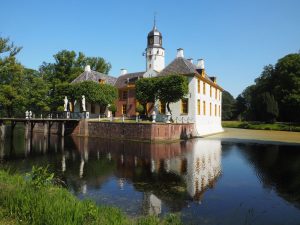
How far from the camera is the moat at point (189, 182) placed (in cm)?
859

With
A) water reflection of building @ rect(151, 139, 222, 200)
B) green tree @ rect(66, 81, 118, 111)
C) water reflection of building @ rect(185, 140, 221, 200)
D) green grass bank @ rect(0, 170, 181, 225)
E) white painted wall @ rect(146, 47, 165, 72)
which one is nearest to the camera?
green grass bank @ rect(0, 170, 181, 225)

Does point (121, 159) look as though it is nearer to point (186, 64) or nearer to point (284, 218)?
point (284, 218)

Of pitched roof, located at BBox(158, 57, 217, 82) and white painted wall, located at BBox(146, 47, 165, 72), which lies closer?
pitched roof, located at BBox(158, 57, 217, 82)

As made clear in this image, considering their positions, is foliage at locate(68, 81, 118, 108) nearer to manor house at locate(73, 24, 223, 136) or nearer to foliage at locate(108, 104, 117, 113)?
foliage at locate(108, 104, 117, 113)

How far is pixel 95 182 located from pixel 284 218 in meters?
7.32

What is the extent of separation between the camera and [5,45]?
59.2ft

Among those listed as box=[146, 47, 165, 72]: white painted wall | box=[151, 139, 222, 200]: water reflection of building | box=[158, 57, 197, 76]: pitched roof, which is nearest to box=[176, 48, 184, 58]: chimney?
box=[158, 57, 197, 76]: pitched roof

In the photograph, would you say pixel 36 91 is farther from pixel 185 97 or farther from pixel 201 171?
pixel 201 171

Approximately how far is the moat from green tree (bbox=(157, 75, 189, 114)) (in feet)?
37.1

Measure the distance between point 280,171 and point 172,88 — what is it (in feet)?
57.6

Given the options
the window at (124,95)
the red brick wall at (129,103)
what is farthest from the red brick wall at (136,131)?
the window at (124,95)

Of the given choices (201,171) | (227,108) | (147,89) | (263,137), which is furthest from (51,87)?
(227,108)

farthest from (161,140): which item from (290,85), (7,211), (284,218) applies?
(290,85)

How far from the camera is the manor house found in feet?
110
